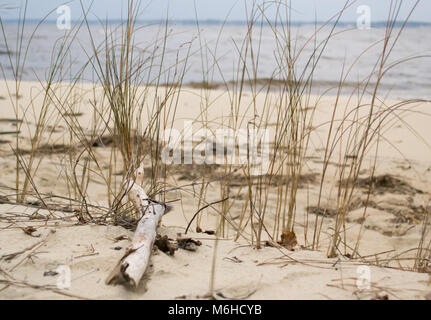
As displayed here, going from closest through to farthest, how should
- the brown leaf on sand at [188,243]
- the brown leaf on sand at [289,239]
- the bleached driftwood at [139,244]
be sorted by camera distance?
the bleached driftwood at [139,244]
the brown leaf on sand at [188,243]
the brown leaf on sand at [289,239]

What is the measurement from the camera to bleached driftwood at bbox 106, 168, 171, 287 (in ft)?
4.01

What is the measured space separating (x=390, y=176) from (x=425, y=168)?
36cm

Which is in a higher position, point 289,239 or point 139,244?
point 139,244

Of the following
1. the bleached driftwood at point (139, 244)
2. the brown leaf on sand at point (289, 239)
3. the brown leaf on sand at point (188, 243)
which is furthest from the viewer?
the brown leaf on sand at point (289, 239)

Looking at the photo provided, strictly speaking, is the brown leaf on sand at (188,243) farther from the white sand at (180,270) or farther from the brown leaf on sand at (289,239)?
the brown leaf on sand at (289,239)

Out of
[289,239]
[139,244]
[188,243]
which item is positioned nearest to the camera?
[139,244]

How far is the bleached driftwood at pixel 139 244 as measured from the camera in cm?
122

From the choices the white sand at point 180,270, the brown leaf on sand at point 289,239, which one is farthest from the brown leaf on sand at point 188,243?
the brown leaf on sand at point 289,239

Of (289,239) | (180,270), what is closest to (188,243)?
(180,270)

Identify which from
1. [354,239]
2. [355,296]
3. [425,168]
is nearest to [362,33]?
[425,168]

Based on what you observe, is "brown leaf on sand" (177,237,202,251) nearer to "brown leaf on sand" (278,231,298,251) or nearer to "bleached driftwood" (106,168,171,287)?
"bleached driftwood" (106,168,171,287)

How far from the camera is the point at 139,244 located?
1349mm

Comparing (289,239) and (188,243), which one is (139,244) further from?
(289,239)

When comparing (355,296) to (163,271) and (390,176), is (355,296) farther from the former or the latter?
(390,176)
